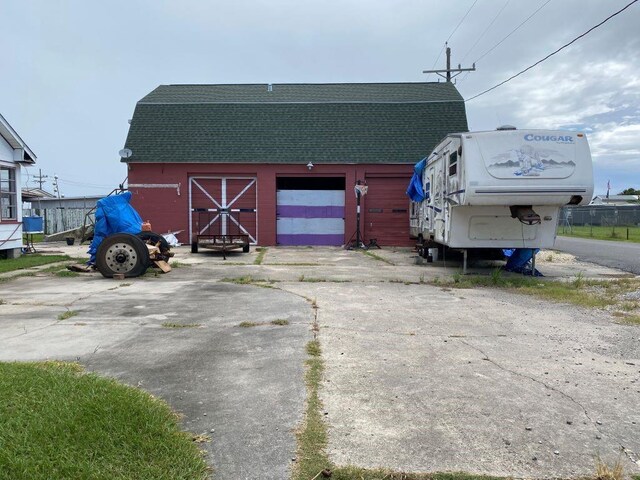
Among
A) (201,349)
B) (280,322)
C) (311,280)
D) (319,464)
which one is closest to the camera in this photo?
(319,464)

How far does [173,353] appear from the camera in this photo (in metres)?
4.85

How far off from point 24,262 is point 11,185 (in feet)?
11.8

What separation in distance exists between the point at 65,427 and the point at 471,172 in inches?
334

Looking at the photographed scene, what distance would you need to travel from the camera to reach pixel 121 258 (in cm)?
1037

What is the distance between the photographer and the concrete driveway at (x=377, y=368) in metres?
2.97

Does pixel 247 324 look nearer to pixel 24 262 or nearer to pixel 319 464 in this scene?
pixel 319 464

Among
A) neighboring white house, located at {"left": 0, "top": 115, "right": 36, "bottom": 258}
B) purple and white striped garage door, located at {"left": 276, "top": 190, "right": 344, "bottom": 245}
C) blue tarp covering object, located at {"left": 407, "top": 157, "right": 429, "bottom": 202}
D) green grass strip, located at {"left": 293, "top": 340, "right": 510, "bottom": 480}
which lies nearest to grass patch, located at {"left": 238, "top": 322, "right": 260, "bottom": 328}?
green grass strip, located at {"left": 293, "top": 340, "right": 510, "bottom": 480}

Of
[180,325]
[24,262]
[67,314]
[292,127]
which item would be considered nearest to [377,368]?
[180,325]

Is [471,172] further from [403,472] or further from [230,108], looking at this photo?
[230,108]

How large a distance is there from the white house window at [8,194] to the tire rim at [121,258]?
6602 millimetres

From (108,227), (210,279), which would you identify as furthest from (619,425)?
(108,227)

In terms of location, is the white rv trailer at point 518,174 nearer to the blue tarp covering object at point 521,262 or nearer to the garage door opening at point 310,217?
the blue tarp covering object at point 521,262

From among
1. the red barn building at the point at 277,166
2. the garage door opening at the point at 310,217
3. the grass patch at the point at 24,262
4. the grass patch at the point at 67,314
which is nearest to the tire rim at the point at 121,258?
the grass patch at the point at 24,262

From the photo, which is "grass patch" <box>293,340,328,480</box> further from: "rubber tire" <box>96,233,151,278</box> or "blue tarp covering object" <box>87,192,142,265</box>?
"blue tarp covering object" <box>87,192,142,265</box>
